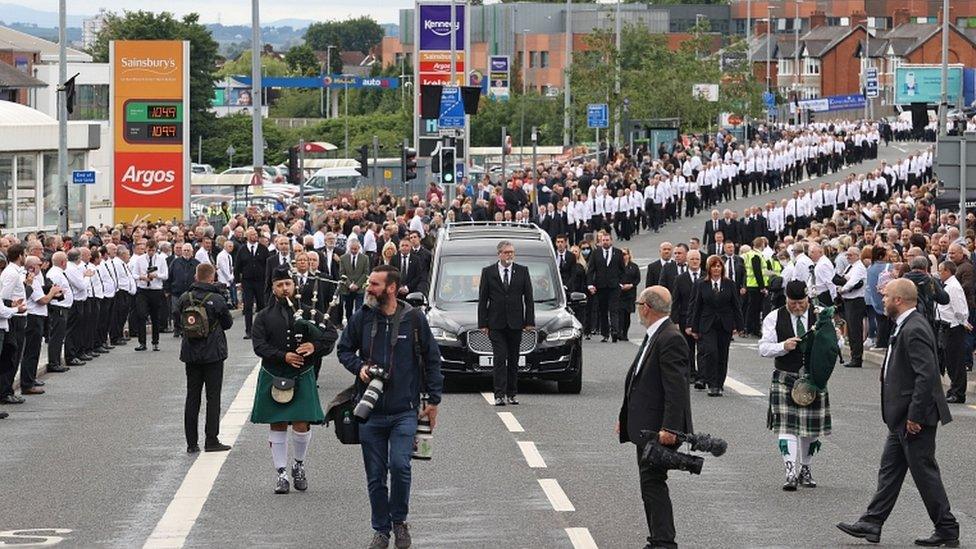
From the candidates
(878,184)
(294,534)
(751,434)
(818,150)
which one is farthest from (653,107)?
(294,534)

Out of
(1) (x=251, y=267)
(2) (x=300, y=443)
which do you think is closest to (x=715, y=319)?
(2) (x=300, y=443)

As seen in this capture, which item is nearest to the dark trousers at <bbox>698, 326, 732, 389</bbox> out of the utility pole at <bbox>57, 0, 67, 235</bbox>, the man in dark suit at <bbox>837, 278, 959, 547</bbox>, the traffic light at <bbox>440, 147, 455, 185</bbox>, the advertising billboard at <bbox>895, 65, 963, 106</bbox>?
the man in dark suit at <bbox>837, 278, 959, 547</bbox>

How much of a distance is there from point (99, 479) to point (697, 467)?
587cm

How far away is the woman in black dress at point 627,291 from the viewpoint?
3092cm

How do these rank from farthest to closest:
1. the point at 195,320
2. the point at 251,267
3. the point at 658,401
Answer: the point at 251,267
the point at 195,320
the point at 658,401

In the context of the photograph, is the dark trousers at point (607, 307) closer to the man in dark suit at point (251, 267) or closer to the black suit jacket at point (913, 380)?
the man in dark suit at point (251, 267)

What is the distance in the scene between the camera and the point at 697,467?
1124 cm

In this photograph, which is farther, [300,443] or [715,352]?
[715,352]

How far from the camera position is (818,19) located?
186 metres

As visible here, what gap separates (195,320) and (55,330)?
31.0ft

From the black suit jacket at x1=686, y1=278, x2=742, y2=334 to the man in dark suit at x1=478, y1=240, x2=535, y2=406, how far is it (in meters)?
2.16

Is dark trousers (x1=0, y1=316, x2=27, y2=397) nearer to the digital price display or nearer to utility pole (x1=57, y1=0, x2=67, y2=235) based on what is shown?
utility pole (x1=57, y1=0, x2=67, y2=235)

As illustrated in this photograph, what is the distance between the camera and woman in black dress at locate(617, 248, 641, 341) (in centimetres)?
3092

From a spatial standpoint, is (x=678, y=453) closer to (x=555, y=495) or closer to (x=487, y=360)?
(x=555, y=495)
